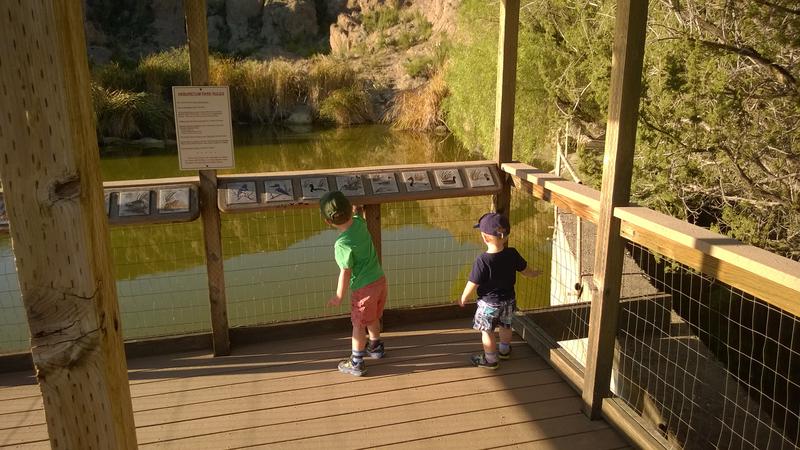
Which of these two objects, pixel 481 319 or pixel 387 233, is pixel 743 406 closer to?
pixel 481 319

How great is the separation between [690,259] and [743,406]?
363cm

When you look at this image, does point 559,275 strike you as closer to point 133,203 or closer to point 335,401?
point 335,401

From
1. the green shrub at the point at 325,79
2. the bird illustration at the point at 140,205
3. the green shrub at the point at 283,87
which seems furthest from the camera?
the green shrub at the point at 325,79

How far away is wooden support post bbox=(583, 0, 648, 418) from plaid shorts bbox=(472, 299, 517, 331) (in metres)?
0.52

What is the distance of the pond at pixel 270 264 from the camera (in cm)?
663

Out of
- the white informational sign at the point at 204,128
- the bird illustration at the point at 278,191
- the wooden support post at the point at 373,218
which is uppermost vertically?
the white informational sign at the point at 204,128

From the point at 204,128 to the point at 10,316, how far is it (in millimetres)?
5103

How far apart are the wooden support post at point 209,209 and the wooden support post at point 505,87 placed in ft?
5.70

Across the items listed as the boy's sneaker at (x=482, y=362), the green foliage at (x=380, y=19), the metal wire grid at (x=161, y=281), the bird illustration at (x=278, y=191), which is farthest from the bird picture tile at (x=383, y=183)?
the green foliage at (x=380, y=19)

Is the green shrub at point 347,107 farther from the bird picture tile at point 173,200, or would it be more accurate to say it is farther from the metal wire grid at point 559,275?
the bird picture tile at point 173,200

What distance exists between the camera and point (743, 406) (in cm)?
523

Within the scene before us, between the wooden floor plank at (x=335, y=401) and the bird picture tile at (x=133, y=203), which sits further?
the bird picture tile at (x=133, y=203)

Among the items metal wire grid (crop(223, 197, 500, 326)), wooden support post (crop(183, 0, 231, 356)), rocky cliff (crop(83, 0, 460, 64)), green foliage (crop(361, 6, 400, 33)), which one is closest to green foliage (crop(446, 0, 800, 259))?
metal wire grid (crop(223, 197, 500, 326))

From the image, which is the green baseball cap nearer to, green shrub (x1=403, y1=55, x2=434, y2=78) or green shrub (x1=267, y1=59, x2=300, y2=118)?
green shrub (x1=267, y1=59, x2=300, y2=118)
